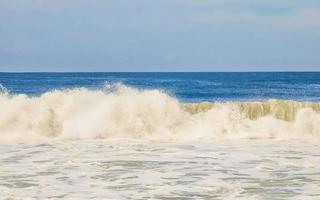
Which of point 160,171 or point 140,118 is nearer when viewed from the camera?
point 160,171

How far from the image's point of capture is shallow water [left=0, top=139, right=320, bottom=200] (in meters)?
9.99

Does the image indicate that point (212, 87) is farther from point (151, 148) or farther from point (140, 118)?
point (151, 148)

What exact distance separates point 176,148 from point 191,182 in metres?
5.22

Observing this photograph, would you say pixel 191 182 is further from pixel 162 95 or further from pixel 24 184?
pixel 162 95

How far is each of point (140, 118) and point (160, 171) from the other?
8687mm

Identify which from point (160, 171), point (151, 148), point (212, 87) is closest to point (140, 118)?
point (151, 148)

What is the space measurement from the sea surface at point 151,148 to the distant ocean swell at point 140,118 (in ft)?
0.12

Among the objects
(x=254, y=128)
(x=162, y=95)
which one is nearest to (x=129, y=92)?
(x=162, y=95)

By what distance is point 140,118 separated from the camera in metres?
20.6

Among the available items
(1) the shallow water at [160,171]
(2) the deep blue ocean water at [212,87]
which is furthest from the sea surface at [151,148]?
(2) the deep blue ocean water at [212,87]

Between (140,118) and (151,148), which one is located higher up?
(140,118)

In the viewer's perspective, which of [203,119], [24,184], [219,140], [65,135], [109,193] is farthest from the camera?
[203,119]

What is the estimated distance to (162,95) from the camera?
21.8 m

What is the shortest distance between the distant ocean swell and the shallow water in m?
2.83
